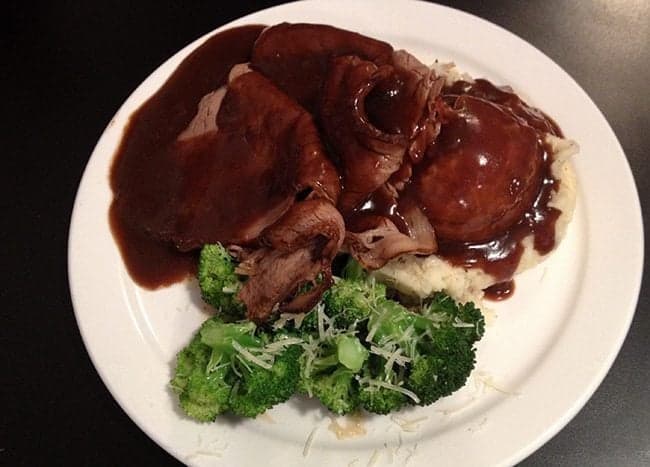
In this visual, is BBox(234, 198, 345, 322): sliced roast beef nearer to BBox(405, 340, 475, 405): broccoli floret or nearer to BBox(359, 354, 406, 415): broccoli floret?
BBox(359, 354, 406, 415): broccoli floret

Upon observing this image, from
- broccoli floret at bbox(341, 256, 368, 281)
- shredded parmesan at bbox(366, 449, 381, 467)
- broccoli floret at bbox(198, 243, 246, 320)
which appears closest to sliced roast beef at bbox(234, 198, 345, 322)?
broccoli floret at bbox(198, 243, 246, 320)

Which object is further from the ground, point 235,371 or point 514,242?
point 514,242

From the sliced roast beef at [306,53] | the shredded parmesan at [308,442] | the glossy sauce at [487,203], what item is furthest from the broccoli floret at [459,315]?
the sliced roast beef at [306,53]

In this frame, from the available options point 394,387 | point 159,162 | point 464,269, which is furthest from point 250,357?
point 159,162

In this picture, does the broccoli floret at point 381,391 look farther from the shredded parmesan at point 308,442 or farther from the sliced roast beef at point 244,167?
the sliced roast beef at point 244,167

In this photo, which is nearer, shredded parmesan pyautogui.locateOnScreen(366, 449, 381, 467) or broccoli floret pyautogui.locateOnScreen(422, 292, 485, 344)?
shredded parmesan pyautogui.locateOnScreen(366, 449, 381, 467)

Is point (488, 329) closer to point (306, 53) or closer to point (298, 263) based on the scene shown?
point (298, 263)
